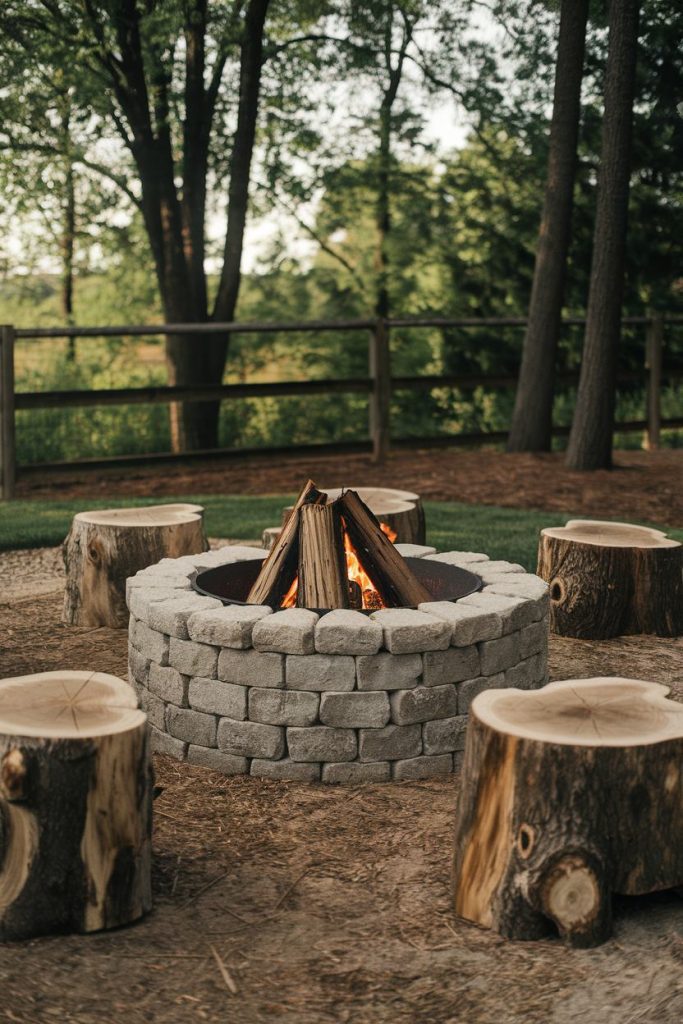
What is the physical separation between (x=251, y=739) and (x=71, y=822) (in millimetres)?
1209

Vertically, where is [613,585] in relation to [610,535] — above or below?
below

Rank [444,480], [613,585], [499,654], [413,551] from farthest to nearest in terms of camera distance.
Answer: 1. [444,480]
2. [613,585]
3. [413,551]
4. [499,654]

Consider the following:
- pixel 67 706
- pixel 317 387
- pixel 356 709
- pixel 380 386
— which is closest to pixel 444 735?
pixel 356 709

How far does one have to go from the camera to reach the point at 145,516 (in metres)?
6.20

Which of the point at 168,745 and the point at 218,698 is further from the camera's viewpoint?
the point at 168,745

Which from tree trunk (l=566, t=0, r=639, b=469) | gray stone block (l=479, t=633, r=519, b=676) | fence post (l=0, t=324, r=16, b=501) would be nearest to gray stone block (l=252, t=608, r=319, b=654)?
gray stone block (l=479, t=633, r=519, b=676)

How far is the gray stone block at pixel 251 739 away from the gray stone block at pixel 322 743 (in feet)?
0.16

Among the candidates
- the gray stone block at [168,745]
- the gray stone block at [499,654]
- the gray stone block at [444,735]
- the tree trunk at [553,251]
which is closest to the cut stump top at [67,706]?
the gray stone block at [168,745]

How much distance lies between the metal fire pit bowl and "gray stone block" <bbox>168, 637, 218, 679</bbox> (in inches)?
17.8

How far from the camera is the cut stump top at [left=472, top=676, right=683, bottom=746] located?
2928mm

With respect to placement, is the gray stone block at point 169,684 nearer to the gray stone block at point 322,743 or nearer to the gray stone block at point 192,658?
the gray stone block at point 192,658

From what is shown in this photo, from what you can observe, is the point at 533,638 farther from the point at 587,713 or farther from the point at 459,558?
the point at 587,713

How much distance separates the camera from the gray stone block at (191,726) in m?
4.10

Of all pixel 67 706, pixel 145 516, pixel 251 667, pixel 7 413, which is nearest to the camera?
pixel 67 706
